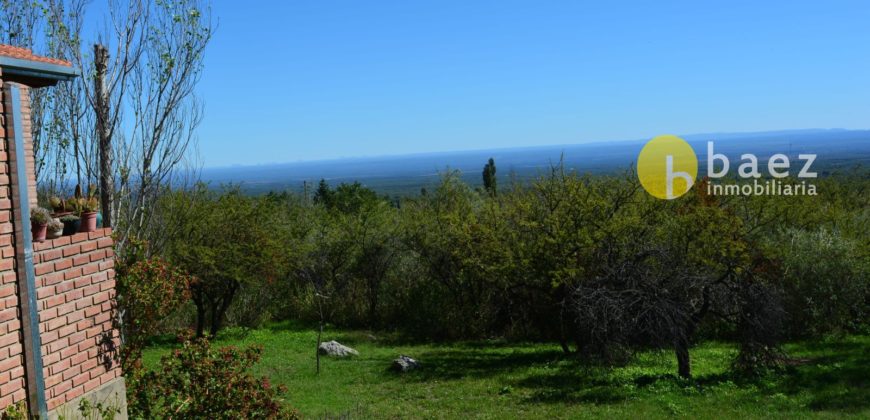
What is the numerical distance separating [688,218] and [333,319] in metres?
16.2

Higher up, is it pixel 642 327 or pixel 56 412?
pixel 56 412

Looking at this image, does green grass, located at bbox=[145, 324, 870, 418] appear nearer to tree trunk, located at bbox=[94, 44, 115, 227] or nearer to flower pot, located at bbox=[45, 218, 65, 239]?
tree trunk, located at bbox=[94, 44, 115, 227]

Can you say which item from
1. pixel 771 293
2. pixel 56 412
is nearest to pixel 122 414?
pixel 56 412

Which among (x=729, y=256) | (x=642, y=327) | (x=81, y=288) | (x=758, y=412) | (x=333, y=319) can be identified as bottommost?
(x=333, y=319)

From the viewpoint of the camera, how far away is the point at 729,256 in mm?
15781

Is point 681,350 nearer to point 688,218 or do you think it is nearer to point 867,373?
point 688,218

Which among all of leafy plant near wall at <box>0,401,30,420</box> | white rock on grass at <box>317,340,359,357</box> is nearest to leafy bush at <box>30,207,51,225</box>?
leafy plant near wall at <box>0,401,30,420</box>

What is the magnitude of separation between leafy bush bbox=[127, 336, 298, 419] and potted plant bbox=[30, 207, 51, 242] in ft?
8.73

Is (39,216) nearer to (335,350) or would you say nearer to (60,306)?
(60,306)

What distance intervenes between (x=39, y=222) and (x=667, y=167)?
17584mm

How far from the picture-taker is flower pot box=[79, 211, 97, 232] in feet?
20.6

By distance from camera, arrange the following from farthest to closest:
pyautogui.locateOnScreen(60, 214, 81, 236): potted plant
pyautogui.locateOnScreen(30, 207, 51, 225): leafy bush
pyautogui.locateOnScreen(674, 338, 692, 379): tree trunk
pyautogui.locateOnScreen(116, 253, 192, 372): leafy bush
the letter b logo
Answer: the letter b logo, pyautogui.locateOnScreen(674, 338, 692, 379): tree trunk, pyautogui.locateOnScreen(116, 253, 192, 372): leafy bush, pyautogui.locateOnScreen(60, 214, 81, 236): potted plant, pyautogui.locateOnScreen(30, 207, 51, 225): leafy bush

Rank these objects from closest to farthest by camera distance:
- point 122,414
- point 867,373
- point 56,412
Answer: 1. point 56,412
2. point 122,414
3. point 867,373

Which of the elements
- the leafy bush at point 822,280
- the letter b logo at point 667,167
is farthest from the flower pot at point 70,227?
the leafy bush at point 822,280
